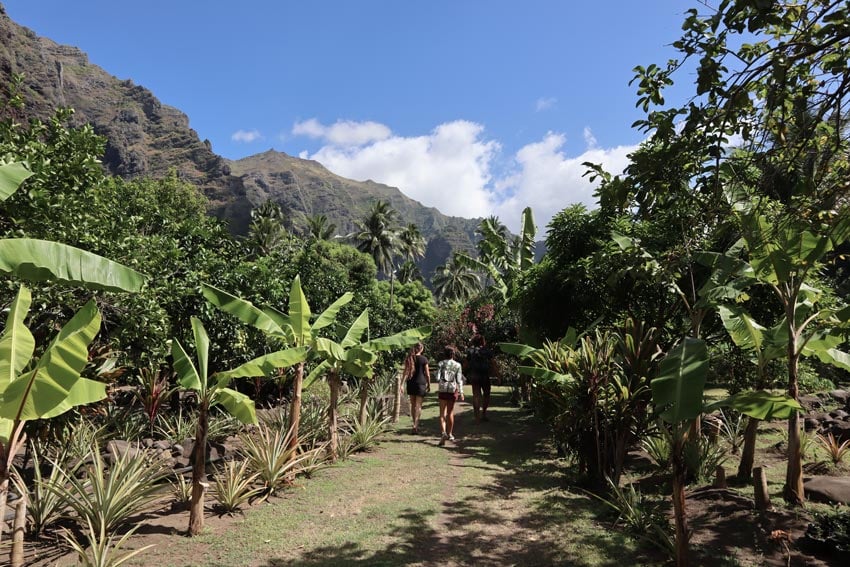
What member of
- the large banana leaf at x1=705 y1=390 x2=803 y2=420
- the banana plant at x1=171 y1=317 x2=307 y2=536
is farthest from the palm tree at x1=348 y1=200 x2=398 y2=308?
the large banana leaf at x1=705 y1=390 x2=803 y2=420

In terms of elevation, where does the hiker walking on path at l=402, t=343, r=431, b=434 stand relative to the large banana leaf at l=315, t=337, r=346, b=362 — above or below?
below

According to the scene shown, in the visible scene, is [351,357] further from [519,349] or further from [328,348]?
[519,349]

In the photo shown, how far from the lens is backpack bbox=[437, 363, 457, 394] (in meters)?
9.16

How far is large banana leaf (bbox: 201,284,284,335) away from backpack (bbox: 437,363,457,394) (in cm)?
382

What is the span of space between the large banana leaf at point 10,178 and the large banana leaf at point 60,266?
0.43 m

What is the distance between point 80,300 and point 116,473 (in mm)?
2591

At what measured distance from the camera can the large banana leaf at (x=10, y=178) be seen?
3315mm

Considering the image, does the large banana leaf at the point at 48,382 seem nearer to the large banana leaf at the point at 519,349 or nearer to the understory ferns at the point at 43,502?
the understory ferns at the point at 43,502

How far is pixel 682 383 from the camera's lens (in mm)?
3811

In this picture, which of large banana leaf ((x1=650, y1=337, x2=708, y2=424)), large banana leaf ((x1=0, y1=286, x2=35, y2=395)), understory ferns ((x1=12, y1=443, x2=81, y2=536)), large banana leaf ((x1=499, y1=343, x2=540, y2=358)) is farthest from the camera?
large banana leaf ((x1=499, y1=343, x2=540, y2=358))

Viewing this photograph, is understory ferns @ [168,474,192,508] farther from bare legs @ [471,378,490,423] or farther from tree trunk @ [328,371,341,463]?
bare legs @ [471,378,490,423]

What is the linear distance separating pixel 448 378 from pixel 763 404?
20.0 feet

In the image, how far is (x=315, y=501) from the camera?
5.90 meters

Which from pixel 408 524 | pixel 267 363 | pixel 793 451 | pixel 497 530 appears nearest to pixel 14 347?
pixel 267 363
